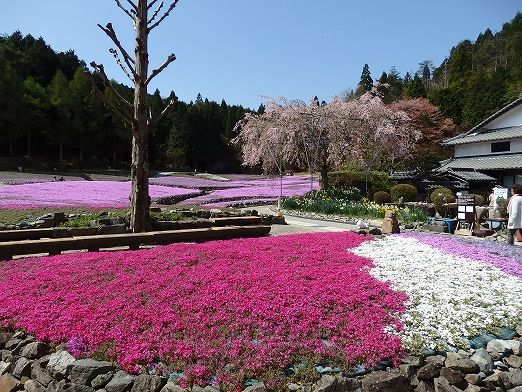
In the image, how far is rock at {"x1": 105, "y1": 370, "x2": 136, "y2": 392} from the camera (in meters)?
4.14

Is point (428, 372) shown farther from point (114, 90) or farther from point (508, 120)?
point (508, 120)

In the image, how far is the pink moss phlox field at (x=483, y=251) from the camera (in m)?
8.13

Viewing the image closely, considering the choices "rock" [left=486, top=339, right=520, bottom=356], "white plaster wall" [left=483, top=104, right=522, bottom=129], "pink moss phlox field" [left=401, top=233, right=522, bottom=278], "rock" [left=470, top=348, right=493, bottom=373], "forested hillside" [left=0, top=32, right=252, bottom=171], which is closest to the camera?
"rock" [left=470, top=348, right=493, bottom=373]

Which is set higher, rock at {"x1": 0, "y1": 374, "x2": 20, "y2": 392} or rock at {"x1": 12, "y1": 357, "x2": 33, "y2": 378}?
rock at {"x1": 12, "y1": 357, "x2": 33, "y2": 378}

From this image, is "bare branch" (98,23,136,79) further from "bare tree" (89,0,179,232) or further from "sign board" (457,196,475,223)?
"sign board" (457,196,475,223)

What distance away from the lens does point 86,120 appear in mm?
53500

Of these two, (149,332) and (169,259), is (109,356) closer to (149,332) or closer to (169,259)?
(149,332)

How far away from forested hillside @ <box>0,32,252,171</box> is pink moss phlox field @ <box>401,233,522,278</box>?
44.3 m

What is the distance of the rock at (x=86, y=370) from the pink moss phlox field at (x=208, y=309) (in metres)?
0.18

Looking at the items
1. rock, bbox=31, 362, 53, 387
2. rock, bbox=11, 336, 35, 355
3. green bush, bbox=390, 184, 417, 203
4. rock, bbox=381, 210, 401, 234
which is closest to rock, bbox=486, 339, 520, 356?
rock, bbox=31, 362, 53, 387

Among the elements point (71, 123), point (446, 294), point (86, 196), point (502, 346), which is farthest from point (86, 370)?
point (71, 123)

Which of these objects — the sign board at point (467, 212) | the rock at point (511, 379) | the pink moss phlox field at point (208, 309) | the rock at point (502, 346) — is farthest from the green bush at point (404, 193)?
the rock at point (511, 379)

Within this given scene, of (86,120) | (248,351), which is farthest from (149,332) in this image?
(86,120)

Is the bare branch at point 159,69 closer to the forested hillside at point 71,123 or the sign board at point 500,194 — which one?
the sign board at point 500,194
